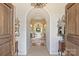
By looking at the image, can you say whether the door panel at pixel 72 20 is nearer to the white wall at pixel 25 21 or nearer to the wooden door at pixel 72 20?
the wooden door at pixel 72 20

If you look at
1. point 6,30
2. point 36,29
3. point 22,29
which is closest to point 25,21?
point 22,29

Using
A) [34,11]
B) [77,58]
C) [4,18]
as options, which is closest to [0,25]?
[4,18]

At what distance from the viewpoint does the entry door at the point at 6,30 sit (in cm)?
236

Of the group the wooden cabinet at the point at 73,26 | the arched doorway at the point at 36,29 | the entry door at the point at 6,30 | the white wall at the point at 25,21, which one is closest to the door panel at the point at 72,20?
the wooden cabinet at the point at 73,26

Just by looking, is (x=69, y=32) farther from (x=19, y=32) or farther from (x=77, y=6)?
(x=19, y=32)

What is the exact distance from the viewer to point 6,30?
8.34 feet

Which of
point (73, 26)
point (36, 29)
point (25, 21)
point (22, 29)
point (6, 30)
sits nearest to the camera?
point (6, 30)

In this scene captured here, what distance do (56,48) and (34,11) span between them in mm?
1032

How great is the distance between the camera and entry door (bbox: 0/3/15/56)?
2359 millimetres

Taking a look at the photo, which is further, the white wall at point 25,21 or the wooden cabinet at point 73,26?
the white wall at point 25,21

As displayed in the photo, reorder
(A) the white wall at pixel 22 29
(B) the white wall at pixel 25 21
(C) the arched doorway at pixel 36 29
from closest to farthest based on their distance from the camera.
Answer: (B) the white wall at pixel 25 21 → (A) the white wall at pixel 22 29 → (C) the arched doorway at pixel 36 29

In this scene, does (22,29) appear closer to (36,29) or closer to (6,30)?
(6,30)

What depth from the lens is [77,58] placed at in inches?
76.4

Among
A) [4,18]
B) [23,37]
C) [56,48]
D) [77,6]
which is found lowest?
[56,48]
